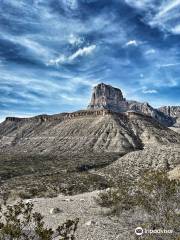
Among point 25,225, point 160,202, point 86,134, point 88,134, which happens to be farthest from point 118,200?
point 86,134

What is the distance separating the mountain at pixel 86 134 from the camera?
125 m

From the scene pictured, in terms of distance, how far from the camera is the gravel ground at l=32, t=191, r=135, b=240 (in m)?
15.4

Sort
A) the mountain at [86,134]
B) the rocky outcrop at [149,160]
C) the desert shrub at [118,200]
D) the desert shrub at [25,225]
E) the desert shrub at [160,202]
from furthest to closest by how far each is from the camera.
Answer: the mountain at [86,134] < the rocky outcrop at [149,160] < the desert shrub at [118,200] < the desert shrub at [160,202] < the desert shrub at [25,225]

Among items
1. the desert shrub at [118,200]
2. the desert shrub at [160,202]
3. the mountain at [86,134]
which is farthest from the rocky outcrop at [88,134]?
the desert shrub at [160,202]

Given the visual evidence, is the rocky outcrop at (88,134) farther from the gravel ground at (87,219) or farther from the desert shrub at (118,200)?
the desert shrub at (118,200)

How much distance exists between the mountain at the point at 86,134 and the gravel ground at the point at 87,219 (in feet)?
281

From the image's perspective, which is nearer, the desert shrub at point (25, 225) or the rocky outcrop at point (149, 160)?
the desert shrub at point (25, 225)

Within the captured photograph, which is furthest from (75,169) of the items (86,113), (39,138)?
(86,113)

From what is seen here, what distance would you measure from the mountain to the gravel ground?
281 feet

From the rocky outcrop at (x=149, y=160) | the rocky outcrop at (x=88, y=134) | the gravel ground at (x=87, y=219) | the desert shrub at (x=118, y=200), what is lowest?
the gravel ground at (x=87, y=219)

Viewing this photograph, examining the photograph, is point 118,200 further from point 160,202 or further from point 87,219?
point 160,202

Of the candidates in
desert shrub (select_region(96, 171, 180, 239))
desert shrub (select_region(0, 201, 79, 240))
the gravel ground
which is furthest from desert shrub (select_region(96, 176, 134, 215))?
desert shrub (select_region(0, 201, 79, 240))

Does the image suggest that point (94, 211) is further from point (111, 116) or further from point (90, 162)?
point (111, 116)

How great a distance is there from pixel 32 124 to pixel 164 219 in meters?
179
